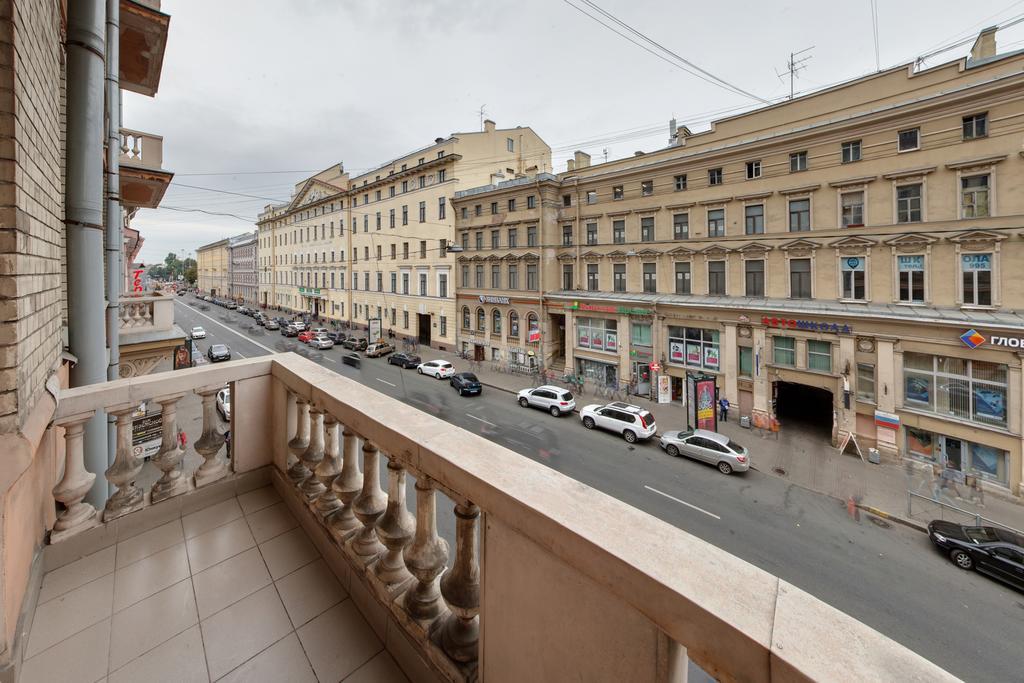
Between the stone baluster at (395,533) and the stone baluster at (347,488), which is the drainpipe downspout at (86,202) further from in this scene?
the stone baluster at (395,533)

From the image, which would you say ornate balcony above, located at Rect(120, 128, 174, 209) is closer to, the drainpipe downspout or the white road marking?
the drainpipe downspout

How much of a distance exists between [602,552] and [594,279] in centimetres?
2281

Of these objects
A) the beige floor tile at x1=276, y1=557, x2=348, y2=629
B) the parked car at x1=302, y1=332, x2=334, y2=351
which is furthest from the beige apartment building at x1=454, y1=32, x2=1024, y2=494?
the parked car at x1=302, y1=332, x2=334, y2=351

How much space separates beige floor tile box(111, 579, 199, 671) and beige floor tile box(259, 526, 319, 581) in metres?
0.43

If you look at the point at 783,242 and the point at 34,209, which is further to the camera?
the point at 783,242

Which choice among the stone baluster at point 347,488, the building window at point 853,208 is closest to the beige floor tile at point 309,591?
the stone baluster at point 347,488

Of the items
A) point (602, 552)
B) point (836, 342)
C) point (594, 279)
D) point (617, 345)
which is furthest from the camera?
point (594, 279)

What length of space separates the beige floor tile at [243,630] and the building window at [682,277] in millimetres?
19939

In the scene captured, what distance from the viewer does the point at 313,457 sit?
3018 mm

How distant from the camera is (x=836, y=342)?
50.6ft

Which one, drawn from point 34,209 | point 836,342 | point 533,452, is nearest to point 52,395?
point 34,209

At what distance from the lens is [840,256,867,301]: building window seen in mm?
15195

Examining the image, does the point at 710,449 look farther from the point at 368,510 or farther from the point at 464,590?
the point at 464,590

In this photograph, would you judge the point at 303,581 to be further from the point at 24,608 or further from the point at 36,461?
the point at 36,461
